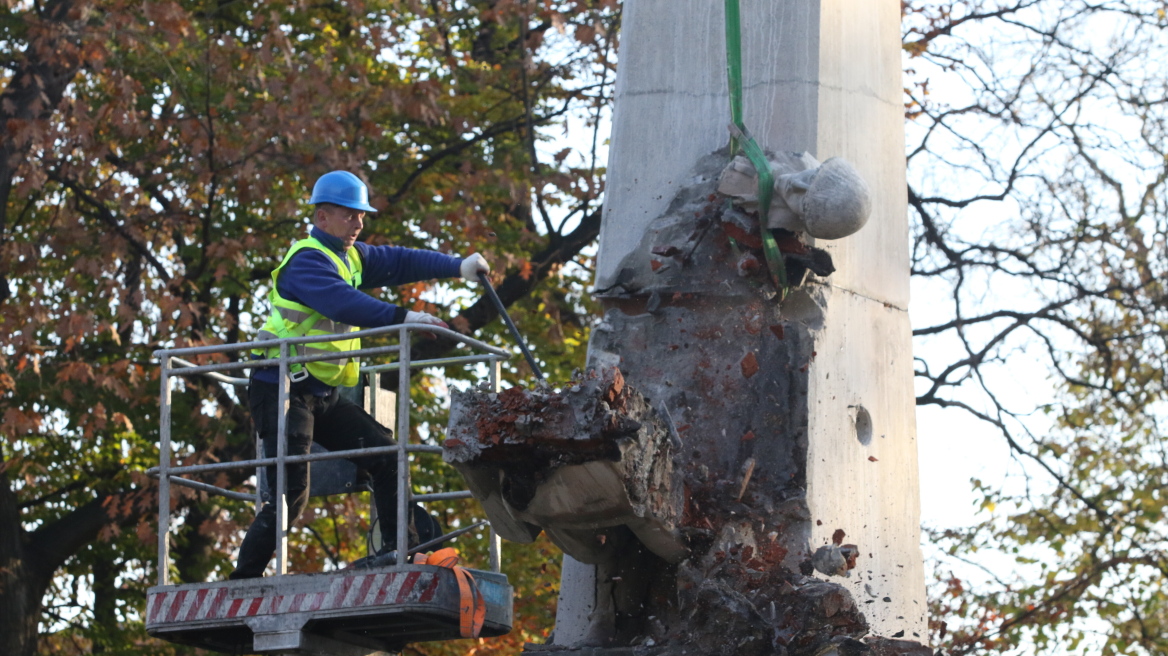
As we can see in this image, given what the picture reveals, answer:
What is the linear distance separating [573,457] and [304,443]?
6.21 feet

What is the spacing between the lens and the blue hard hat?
639 cm

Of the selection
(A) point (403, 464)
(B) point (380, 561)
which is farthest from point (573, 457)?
(B) point (380, 561)

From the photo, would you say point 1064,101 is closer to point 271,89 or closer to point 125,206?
point 271,89

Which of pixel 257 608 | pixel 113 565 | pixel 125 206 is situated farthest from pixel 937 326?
pixel 257 608

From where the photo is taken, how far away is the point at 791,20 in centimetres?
579

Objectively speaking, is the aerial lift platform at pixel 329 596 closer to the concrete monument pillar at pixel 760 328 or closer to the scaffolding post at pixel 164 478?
the scaffolding post at pixel 164 478

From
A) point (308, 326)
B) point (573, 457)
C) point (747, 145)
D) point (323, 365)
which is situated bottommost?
point (573, 457)

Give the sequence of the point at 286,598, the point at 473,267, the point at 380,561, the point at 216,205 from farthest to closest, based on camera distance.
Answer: the point at 216,205
the point at 473,267
the point at 380,561
the point at 286,598

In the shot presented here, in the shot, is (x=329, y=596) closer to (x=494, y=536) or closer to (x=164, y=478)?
(x=494, y=536)

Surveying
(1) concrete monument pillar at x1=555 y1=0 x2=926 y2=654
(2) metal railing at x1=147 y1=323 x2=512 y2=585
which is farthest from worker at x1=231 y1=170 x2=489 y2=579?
(1) concrete monument pillar at x1=555 y1=0 x2=926 y2=654

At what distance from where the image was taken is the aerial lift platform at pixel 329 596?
19.0 ft

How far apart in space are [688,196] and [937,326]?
8362 millimetres

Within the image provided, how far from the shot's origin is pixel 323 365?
6379mm

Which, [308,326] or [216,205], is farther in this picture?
[216,205]
